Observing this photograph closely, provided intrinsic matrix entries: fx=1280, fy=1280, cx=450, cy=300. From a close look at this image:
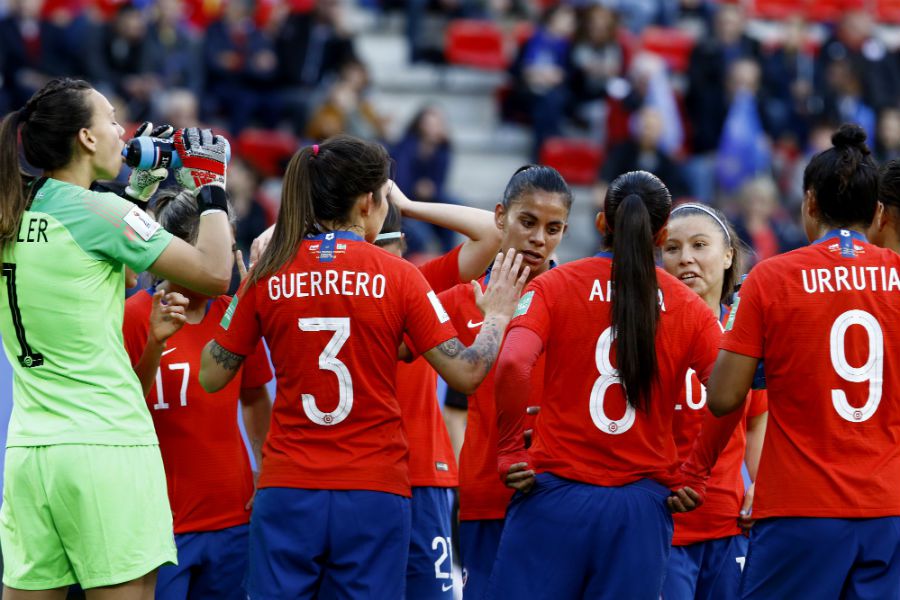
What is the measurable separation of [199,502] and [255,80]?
9937mm

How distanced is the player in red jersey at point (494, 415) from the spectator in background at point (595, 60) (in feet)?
35.4

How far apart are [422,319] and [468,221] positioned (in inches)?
42.5

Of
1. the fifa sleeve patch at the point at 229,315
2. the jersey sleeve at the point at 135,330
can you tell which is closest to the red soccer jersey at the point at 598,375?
the fifa sleeve patch at the point at 229,315

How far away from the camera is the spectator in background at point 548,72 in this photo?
15656mm

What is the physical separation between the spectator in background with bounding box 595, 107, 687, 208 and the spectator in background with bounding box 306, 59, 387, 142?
2582mm

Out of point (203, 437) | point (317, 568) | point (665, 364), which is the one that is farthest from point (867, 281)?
point (203, 437)

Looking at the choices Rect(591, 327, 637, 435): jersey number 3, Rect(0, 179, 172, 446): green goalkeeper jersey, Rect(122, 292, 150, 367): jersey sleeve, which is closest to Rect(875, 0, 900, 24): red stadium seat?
Rect(591, 327, 637, 435): jersey number 3

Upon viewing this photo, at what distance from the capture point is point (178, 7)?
49.0ft

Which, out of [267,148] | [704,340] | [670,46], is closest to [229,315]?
[704,340]

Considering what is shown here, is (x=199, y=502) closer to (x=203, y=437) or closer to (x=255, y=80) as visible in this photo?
(x=203, y=437)

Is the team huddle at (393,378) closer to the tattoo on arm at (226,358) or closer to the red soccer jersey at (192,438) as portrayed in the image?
the tattoo on arm at (226,358)

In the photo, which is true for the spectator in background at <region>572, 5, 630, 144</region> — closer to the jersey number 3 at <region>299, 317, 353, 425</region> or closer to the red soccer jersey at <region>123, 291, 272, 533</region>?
the red soccer jersey at <region>123, 291, 272, 533</region>

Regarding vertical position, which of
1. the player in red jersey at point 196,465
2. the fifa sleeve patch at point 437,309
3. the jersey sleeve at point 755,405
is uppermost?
the fifa sleeve patch at point 437,309

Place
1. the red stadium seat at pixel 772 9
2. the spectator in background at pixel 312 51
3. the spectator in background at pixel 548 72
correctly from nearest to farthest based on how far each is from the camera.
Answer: the spectator in background at pixel 312 51 < the spectator in background at pixel 548 72 < the red stadium seat at pixel 772 9
